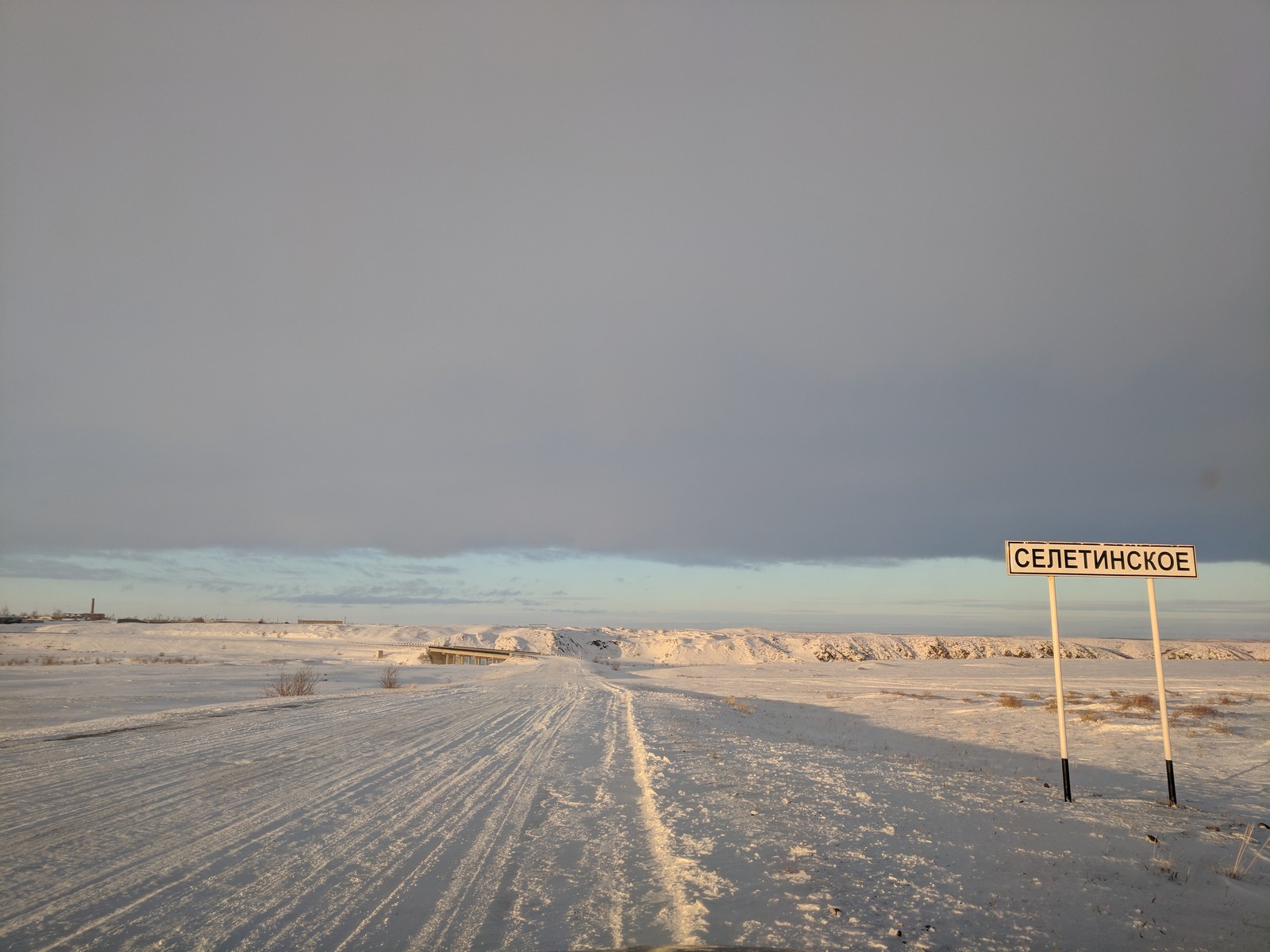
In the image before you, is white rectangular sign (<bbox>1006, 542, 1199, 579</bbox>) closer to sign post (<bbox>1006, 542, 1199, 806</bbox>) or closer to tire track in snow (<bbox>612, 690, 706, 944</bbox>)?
sign post (<bbox>1006, 542, 1199, 806</bbox>)

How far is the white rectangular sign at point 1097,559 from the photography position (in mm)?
9812

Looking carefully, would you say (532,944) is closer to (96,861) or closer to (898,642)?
(96,861)

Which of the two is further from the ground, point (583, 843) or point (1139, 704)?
point (583, 843)

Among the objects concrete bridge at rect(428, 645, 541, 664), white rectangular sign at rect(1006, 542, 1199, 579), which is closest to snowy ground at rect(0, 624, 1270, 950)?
white rectangular sign at rect(1006, 542, 1199, 579)

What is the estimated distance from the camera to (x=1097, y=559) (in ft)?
32.4

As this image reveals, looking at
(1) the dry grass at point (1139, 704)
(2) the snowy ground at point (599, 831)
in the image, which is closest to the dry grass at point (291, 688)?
(2) the snowy ground at point (599, 831)

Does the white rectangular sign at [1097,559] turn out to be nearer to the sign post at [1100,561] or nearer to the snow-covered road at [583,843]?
the sign post at [1100,561]

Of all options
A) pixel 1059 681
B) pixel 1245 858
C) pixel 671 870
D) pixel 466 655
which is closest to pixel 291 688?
pixel 671 870

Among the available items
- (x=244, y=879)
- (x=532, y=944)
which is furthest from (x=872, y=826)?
(x=244, y=879)

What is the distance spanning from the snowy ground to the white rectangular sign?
10.6 ft

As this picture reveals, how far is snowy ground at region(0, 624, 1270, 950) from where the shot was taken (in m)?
4.94

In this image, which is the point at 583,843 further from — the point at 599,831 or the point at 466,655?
the point at 466,655

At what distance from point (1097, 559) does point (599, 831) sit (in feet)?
26.3

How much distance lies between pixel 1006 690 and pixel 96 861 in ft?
112
